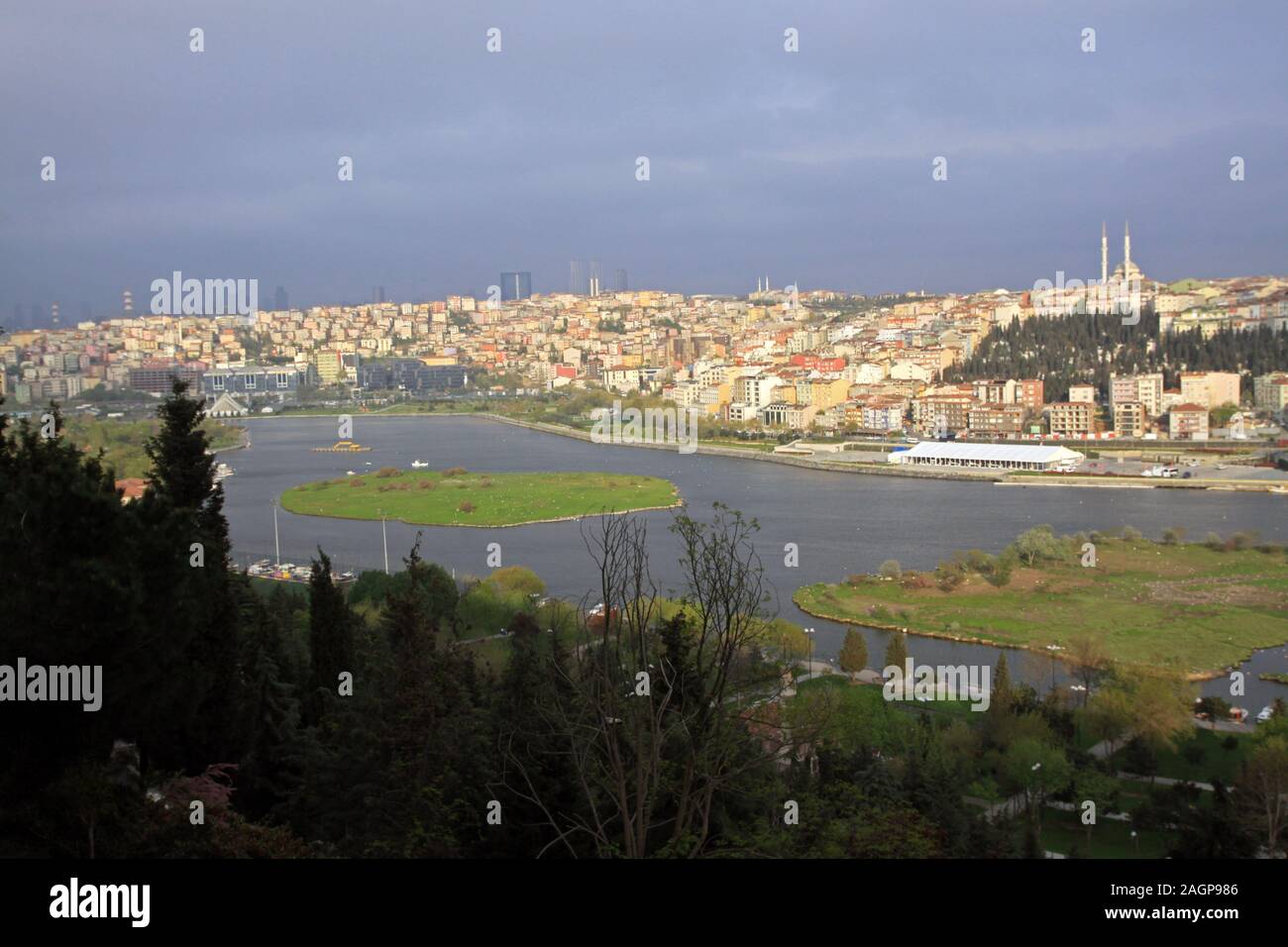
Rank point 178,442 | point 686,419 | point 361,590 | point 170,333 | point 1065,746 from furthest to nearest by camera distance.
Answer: point 170,333 < point 686,419 < point 361,590 < point 1065,746 < point 178,442

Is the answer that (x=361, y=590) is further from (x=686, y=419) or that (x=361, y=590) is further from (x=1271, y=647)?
(x=686, y=419)

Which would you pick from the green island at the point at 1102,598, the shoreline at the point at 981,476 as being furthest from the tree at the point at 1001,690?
the shoreline at the point at 981,476

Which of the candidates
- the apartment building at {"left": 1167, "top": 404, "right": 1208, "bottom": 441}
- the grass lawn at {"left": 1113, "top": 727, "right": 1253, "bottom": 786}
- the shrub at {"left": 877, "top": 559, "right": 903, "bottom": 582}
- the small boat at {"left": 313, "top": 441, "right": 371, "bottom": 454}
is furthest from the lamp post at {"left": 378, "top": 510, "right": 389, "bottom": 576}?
the apartment building at {"left": 1167, "top": 404, "right": 1208, "bottom": 441}

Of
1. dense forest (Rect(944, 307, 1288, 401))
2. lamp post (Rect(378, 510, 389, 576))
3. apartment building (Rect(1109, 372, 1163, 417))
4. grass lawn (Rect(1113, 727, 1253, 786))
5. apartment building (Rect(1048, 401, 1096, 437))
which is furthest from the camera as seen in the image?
dense forest (Rect(944, 307, 1288, 401))

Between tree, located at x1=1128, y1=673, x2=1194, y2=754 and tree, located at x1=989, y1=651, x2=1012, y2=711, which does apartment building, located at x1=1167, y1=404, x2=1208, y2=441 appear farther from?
tree, located at x1=1128, y1=673, x2=1194, y2=754

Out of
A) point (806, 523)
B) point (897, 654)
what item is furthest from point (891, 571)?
point (806, 523)
